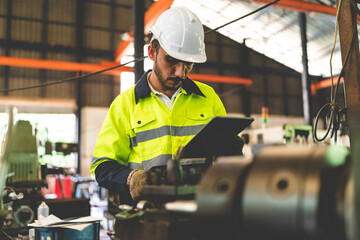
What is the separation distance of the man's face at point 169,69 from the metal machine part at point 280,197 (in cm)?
88

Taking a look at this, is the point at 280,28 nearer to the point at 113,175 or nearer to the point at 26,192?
the point at 26,192

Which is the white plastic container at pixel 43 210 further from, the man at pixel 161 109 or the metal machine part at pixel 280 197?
the metal machine part at pixel 280 197

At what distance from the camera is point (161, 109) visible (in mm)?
1469

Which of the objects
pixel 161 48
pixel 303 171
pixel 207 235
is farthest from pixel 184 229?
pixel 161 48

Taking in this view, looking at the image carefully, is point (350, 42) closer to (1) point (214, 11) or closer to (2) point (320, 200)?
(2) point (320, 200)

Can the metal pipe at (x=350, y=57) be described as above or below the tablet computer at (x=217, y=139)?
above

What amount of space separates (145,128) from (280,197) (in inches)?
40.3

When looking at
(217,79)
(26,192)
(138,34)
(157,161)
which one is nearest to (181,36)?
(157,161)

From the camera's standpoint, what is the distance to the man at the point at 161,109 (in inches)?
54.5

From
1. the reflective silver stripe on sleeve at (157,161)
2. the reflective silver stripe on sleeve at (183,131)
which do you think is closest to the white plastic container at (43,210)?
the reflective silver stripe on sleeve at (157,161)

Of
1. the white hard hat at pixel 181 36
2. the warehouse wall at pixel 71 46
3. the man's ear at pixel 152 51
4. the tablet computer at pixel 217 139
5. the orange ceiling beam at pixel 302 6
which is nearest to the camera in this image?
the tablet computer at pixel 217 139

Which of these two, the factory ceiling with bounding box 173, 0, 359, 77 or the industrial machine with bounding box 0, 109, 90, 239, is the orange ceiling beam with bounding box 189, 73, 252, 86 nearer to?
the factory ceiling with bounding box 173, 0, 359, 77

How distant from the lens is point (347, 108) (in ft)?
4.37

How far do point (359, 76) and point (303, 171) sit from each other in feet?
3.31
